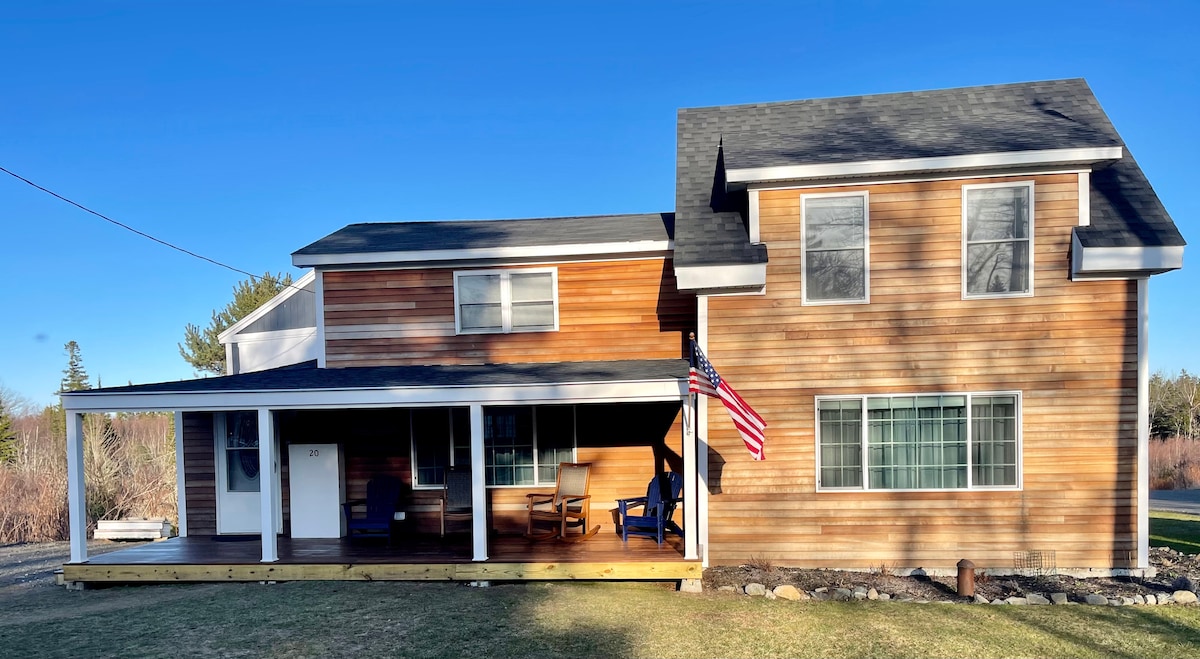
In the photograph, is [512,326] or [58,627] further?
[512,326]

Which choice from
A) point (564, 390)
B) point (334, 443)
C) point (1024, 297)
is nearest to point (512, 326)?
point (564, 390)

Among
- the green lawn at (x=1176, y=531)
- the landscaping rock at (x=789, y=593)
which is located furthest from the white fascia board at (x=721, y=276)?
the green lawn at (x=1176, y=531)

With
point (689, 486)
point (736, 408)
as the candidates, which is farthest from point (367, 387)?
point (736, 408)

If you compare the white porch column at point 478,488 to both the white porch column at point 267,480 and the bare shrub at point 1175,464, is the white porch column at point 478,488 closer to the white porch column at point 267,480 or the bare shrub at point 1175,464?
the white porch column at point 267,480

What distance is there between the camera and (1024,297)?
28.4ft

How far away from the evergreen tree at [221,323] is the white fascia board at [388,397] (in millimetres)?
24101

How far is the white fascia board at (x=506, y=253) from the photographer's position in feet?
32.9

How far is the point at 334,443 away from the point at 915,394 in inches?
317

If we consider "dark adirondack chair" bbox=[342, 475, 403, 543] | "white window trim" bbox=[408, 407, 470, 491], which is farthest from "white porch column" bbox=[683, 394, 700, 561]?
"dark adirondack chair" bbox=[342, 475, 403, 543]

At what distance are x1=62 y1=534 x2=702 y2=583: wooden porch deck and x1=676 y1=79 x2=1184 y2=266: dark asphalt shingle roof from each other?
373 cm

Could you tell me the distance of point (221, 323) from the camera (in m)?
33.1

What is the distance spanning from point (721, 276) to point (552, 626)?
4.58 m

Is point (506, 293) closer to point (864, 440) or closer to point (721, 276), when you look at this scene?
point (721, 276)

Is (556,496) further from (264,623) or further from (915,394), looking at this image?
(915,394)
